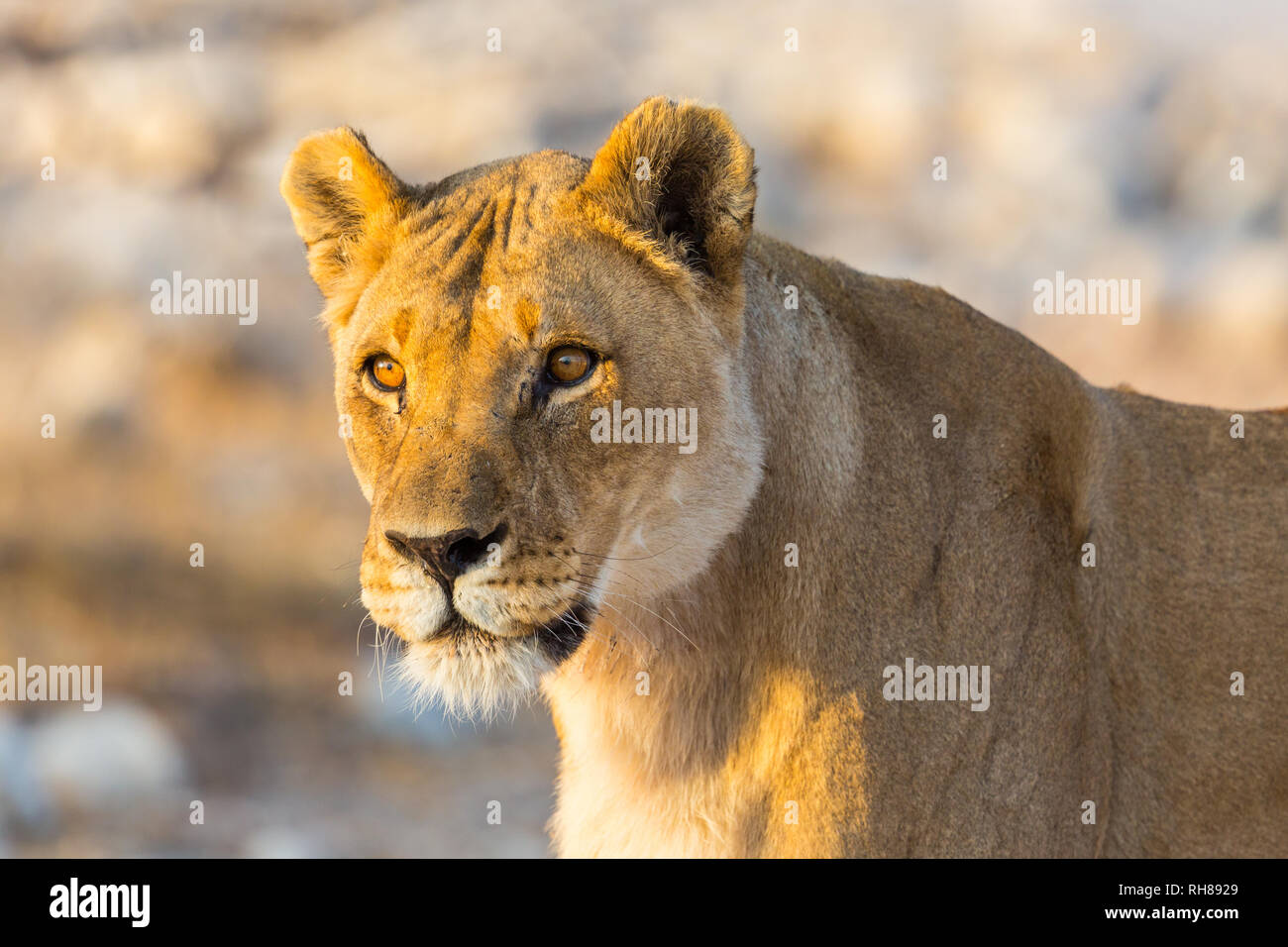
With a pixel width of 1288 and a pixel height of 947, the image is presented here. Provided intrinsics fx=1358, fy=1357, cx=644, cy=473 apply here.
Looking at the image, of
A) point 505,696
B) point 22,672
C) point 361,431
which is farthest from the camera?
point 22,672

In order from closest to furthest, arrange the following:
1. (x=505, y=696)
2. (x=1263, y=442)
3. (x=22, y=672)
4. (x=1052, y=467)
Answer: (x=505, y=696), (x=1052, y=467), (x=1263, y=442), (x=22, y=672)

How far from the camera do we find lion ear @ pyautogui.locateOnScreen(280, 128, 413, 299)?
11.6 ft

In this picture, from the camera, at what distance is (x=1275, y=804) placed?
3807 millimetres

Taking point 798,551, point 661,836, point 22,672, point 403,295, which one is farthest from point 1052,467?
→ point 22,672

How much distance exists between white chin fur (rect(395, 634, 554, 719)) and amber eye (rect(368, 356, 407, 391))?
631mm

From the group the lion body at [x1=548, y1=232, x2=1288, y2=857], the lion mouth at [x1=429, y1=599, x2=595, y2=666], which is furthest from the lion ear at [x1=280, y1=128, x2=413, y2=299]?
the lion mouth at [x1=429, y1=599, x2=595, y2=666]

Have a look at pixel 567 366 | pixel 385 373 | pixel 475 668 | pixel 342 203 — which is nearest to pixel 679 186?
pixel 567 366

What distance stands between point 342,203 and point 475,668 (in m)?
1.49

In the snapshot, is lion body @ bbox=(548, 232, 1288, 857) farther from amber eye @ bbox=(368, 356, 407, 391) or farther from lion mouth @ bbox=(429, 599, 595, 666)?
amber eye @ bbox=(368, 356, 407, 391)

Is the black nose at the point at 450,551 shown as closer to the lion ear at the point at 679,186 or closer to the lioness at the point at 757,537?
the lioness at the point at 757,537

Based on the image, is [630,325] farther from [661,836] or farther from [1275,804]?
[1275,804]

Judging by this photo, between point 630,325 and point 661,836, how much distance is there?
1302 millimetres

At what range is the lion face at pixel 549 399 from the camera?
282 centimetres
